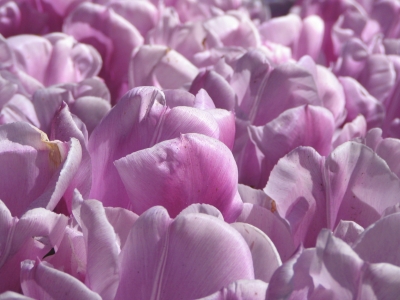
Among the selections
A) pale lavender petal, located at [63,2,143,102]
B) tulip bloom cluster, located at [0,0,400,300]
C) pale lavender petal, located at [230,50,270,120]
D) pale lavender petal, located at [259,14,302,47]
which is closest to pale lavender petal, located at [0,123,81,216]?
tulip bloom cluster, located at [0,0,400,300]

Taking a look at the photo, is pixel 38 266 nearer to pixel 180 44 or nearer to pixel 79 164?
pixel 79 164

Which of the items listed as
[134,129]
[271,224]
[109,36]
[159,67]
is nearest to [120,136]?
[134,129]

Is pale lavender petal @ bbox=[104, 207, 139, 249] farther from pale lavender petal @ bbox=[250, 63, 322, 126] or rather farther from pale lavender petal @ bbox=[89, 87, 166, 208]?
pale lavender petal @ bbox=[250, 63, 322, 126]

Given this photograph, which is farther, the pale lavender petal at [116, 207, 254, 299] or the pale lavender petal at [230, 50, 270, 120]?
the pale lavender petal at [230, 50, 270, 120]

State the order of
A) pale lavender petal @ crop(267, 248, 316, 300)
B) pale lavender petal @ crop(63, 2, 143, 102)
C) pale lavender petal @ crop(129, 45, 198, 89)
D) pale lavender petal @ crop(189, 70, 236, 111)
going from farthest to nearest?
pale lavender petal @ crop(63, 2, 143, 102) → pale lavender petal @ crop(129, 45, 198, 89) → pale lavender petal @ crop(189, 70, 236, 111) → pale lavender petal @ crop(267, 248, 316, 300)

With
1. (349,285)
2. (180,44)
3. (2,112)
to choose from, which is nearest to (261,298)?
(349,285)

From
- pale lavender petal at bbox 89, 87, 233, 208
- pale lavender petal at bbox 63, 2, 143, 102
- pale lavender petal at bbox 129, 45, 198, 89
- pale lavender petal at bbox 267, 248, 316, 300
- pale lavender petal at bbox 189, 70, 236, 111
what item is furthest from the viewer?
pale lavender petal at bbox 63, 2, 143, 102

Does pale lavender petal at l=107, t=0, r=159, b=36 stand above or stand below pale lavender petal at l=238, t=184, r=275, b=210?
below

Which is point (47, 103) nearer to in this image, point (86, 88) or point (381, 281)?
point (86, 88)
